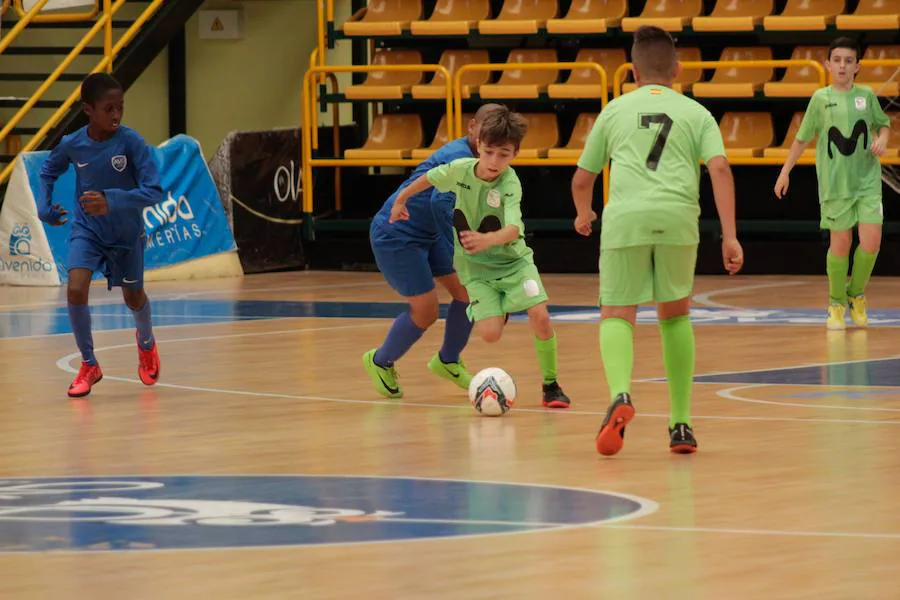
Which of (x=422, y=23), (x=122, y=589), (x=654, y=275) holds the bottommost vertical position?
(x=122, y=589)

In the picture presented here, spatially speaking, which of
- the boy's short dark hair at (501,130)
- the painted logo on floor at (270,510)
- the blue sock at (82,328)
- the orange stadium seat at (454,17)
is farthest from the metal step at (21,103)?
the painted logo on floor at (270,510)

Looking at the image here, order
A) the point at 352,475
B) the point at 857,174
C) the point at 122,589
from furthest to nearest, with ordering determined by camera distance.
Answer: the point at 857,174
the point at 352,475
the point at 122,589

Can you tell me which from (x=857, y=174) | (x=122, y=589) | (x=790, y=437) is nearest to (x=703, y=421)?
(x=790, y=437)

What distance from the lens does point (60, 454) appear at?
28.1ft

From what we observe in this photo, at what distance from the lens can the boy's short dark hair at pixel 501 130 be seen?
9258 mm

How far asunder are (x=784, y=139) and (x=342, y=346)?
7.81 meters

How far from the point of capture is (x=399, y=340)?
10.3 meters

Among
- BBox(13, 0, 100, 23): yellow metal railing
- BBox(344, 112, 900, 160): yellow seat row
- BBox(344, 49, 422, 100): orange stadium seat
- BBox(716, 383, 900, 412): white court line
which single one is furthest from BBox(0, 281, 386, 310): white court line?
BBox(716, 383, 900, 412): white court line

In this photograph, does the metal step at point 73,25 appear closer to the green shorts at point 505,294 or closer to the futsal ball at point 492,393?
the green shorts at point 505,294

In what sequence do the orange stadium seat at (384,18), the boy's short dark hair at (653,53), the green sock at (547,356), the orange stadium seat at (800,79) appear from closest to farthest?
the boy's short dark hair at (653,53) → the green sock at (547,356) → the orange stadium seat at (800,79) → the orange stadium seat at (384,18)

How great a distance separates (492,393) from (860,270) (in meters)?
5.15

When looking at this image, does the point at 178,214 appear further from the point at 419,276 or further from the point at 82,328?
the point at 419,276

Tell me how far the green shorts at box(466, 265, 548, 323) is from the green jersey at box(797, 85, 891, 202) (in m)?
4.81

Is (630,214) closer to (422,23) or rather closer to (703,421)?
(703,421)
